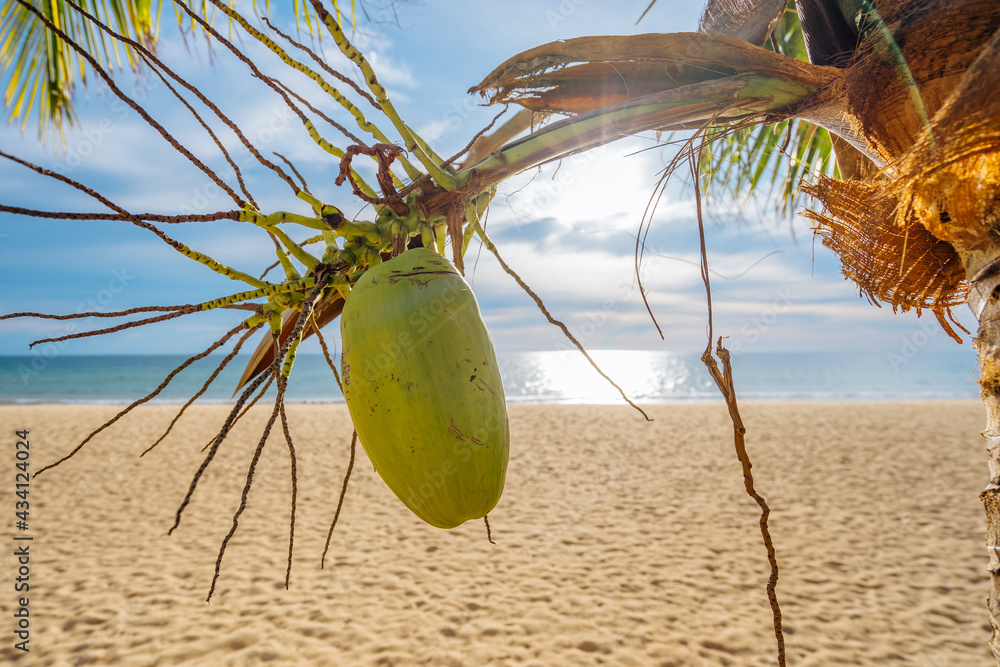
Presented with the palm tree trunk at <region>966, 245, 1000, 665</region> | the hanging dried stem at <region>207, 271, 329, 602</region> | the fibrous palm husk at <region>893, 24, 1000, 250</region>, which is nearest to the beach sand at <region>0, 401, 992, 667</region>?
the palm tree trunk at <region>966, 245, 1000, 665</region>

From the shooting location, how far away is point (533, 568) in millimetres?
6598

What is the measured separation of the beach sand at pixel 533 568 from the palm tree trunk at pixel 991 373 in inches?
175

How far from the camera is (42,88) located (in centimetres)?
385

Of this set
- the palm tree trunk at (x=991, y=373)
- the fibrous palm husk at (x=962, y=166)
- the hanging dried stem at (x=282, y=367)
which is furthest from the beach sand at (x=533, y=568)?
the fibrous palm husk at (x=962, y=166)

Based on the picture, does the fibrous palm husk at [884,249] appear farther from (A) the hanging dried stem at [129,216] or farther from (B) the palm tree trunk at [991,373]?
(A) the hanging dried stem at [129,216]

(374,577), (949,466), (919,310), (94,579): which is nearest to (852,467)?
(949,466)

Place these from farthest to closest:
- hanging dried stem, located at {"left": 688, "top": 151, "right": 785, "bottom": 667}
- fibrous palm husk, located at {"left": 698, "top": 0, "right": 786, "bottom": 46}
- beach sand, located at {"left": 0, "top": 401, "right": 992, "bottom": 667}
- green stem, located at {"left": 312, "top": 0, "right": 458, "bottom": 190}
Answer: beach sand, located at {"left": 0, "top": 401, "right": 992, "bottom": 667} → fibrous palm husk, located at {"left": 698, "top": 0, "right": 786, "bottom": 46} → green stem, located at {"left": 312, "top": 0, "right": 458, "bottom": 190} → hanging dried stem, located at {"left": 688, "top": 151, "right": 785, "bottom": 667}

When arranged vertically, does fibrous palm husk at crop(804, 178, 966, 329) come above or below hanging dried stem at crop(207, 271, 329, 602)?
above

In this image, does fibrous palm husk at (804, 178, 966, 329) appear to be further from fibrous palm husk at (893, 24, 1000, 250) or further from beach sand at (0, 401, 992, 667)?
beach sand at (0, 401, 992, 667)

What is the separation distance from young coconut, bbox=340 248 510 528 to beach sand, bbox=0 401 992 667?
4585 mm

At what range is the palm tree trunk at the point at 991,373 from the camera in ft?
3.19

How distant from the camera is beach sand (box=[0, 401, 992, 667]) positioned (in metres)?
4.98

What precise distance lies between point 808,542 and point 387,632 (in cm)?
555

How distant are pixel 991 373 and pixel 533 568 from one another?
6250 mm
